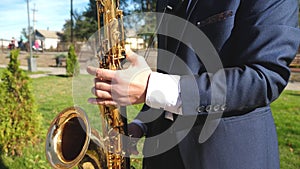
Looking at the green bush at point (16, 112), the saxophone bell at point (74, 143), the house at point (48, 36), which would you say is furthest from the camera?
the house at point (48, 36)

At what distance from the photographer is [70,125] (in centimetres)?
208

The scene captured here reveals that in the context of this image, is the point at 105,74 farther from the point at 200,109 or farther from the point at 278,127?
the point at 278,127

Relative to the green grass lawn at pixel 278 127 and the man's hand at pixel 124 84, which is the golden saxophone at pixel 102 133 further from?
the green grass lawn at pixel 278 127

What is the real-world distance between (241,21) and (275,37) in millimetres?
151

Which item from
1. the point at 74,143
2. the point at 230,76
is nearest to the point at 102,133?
the point at 74,143

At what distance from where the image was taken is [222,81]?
1.05 meters

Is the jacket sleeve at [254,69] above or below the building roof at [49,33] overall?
below

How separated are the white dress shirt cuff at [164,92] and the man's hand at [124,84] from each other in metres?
0.03

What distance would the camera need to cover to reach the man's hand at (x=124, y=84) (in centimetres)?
112

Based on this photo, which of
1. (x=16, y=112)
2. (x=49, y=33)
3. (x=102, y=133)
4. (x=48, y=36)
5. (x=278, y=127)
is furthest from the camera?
(x=49, y=33)

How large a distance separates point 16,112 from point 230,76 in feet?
13.9

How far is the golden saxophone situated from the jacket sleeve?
69cm

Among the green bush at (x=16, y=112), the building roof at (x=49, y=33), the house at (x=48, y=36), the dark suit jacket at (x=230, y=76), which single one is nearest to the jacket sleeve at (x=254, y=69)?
the dark suit jacket at (x=230, y=76)

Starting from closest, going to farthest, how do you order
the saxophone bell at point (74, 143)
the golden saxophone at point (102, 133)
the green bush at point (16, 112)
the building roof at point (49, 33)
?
1. the golden saxophone at point (102, 133)
2. the saxophone bell at point (74, 143)
3. the green bush at point (16, 112)
4. the building roof at point (49, 33)
